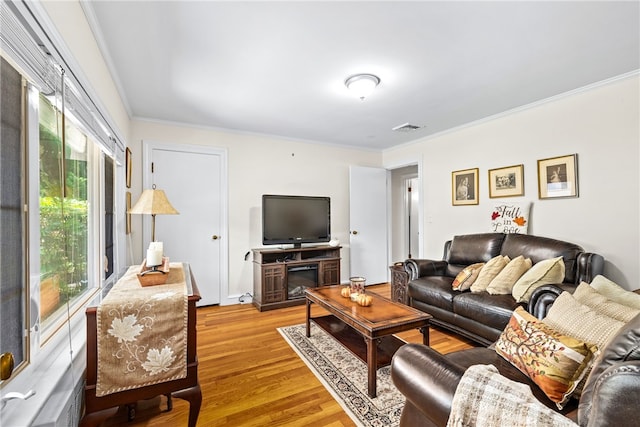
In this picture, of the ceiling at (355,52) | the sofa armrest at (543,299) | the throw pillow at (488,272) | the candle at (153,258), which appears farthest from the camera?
the throw pillow at (488,272)

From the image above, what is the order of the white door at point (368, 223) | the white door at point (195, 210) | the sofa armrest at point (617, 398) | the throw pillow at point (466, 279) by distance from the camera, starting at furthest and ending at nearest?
the white door at point (368, 223), the white door at point (195, 210), the throw pillow at point (466, 279), the sofa armrest at point (617, 398)

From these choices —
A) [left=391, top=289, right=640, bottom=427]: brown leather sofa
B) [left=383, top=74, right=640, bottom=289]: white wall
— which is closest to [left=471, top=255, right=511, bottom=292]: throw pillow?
[left=383, top=74, right=640, bottom=289]: white wall

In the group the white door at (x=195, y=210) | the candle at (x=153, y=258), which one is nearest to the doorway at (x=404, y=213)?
the white door at (x=195, y=210)

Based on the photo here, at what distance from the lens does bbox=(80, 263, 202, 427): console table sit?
50.9 inches

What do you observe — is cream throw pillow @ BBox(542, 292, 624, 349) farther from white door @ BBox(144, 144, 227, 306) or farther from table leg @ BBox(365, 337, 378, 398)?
white door @ BBox(144, 144, 227, 306)

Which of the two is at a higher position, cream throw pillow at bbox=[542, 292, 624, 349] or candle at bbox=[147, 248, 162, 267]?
candle at bbox=[147, 248, 162, 267]

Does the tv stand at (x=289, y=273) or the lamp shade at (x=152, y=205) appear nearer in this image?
the lamp shade at (x=152, y=205)

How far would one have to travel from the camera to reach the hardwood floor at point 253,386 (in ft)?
5.69

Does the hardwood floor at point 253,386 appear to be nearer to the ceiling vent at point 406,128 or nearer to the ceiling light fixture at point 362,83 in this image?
the ceiling light fixture at point 362,83

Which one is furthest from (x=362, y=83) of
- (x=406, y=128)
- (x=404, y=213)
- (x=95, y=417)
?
(x=404, y=213)

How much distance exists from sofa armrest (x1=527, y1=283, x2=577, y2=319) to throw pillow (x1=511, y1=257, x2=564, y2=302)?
244 mm

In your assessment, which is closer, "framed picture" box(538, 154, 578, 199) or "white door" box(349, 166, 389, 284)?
"framed picture" box(538, 154, 578, 199)

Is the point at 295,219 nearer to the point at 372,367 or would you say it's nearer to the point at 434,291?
the point at 434,291

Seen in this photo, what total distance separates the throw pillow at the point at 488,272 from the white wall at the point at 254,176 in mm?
2353
